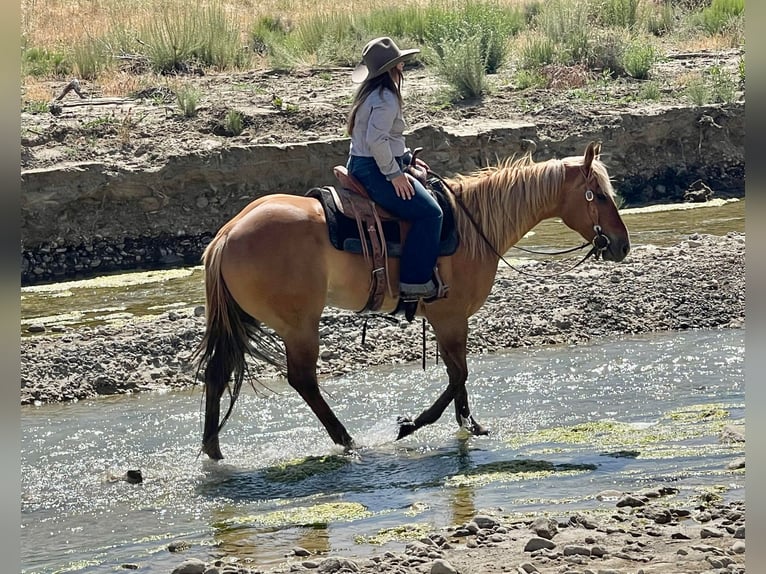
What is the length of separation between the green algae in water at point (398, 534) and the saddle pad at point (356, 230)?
217cm

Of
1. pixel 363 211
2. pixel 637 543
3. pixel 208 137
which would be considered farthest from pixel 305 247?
pixel 208 137

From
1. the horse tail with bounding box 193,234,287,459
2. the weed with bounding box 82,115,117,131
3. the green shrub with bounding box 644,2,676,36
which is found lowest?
the horse tail with bounding box 193,234,287,459

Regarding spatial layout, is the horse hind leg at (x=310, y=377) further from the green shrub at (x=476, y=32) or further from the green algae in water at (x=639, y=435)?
the green shrub at (x=476, y=32)

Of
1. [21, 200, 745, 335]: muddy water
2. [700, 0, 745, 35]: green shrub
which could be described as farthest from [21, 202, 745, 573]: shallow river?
[700, 0, 745, 35]: green shrub

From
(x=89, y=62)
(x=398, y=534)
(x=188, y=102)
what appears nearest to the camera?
(x=398, y=534)

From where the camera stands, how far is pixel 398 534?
590cm

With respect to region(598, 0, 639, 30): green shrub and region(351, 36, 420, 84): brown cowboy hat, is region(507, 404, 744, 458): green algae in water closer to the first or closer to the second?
region(351, 36, 420, 84): brown cowboy hat

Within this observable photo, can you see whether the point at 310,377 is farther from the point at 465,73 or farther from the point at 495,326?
the point at 465,73

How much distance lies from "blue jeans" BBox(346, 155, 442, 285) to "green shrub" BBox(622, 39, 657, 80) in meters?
13.0

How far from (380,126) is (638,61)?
13.4 metres

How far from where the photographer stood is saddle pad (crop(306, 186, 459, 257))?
7.51 m

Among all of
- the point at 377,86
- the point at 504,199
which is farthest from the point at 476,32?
the point at 377,86

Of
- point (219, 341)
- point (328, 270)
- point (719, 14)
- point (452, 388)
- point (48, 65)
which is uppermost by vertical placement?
point (719, 14)

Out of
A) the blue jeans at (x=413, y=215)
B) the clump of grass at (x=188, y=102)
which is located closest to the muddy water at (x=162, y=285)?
the clump of grass at (x=188, y=102)
